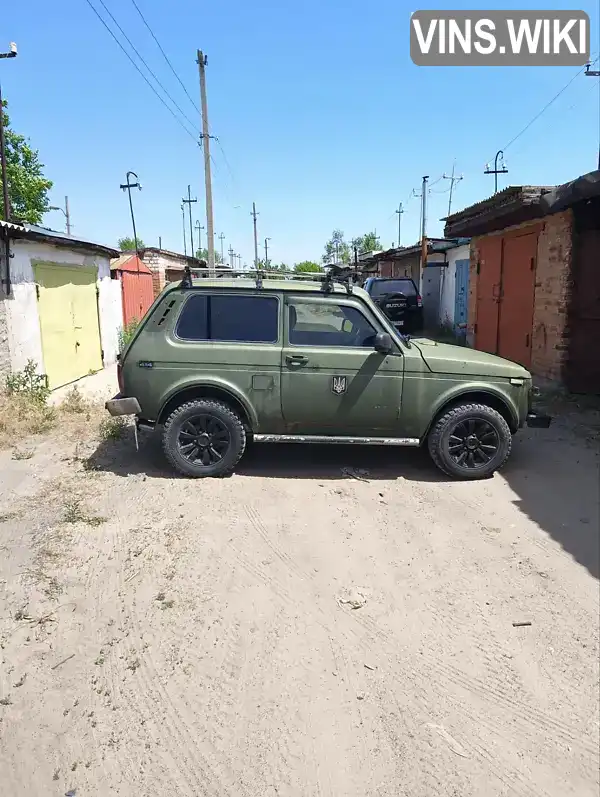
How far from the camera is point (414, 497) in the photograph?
4672 mm

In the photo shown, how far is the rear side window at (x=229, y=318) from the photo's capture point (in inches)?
199

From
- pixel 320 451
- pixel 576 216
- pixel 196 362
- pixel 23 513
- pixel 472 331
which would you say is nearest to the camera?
pixel 23 513

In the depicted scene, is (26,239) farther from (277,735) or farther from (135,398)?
(277,735)

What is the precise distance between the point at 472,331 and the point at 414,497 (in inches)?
323

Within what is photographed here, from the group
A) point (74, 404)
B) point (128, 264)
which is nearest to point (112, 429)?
point (74, 404)

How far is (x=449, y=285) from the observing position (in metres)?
16.9

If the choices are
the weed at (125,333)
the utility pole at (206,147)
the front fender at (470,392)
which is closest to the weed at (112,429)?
the front fender at (470,392)

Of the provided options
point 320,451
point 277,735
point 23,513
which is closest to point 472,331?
point 320,451

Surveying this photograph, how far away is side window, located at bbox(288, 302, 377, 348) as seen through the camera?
503cm

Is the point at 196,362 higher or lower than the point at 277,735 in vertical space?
higher

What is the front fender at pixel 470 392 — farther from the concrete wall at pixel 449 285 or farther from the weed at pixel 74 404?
the concrete wall at pixel 449 285

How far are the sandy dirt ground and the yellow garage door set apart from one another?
4.86m

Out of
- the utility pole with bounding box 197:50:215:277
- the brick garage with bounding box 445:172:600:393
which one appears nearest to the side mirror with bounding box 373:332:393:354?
the brick garage with bounding box 445:172:600:393

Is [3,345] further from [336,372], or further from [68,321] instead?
[336,372]
